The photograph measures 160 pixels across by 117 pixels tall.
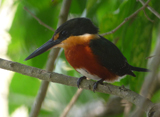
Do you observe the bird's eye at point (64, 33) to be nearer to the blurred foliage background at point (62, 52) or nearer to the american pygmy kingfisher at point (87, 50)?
the american pygmy kingfisher at point (87, 50)

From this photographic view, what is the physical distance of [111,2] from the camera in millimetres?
2180

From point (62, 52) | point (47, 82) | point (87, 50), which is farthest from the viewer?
point (62, 52)

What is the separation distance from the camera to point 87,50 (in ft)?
5.06

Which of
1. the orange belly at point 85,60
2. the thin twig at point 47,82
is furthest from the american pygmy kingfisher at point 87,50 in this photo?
the thin twig at point 47,82

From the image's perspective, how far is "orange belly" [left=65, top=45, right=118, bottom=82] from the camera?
1543mm

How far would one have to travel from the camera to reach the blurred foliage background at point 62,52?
148cm

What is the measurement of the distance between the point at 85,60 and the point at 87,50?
7cm

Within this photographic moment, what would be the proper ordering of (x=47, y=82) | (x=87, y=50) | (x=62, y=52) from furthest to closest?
1. (x=62, y=52)
2. (x=47, y=82)
3. (x=87, y=50)

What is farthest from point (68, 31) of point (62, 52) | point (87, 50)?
point (62, 52)

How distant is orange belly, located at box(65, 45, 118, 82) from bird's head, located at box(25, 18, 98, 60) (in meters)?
0.08

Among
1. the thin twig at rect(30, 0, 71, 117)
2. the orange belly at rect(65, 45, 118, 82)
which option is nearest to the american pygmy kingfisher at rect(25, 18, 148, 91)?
the orange belly at rect(65, 45, 118, 82)

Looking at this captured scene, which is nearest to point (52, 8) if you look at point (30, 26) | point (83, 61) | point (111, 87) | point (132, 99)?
point (30, 26)

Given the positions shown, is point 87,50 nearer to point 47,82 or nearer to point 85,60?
point 85,60

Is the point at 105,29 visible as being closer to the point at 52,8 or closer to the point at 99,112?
the point at 52,8
